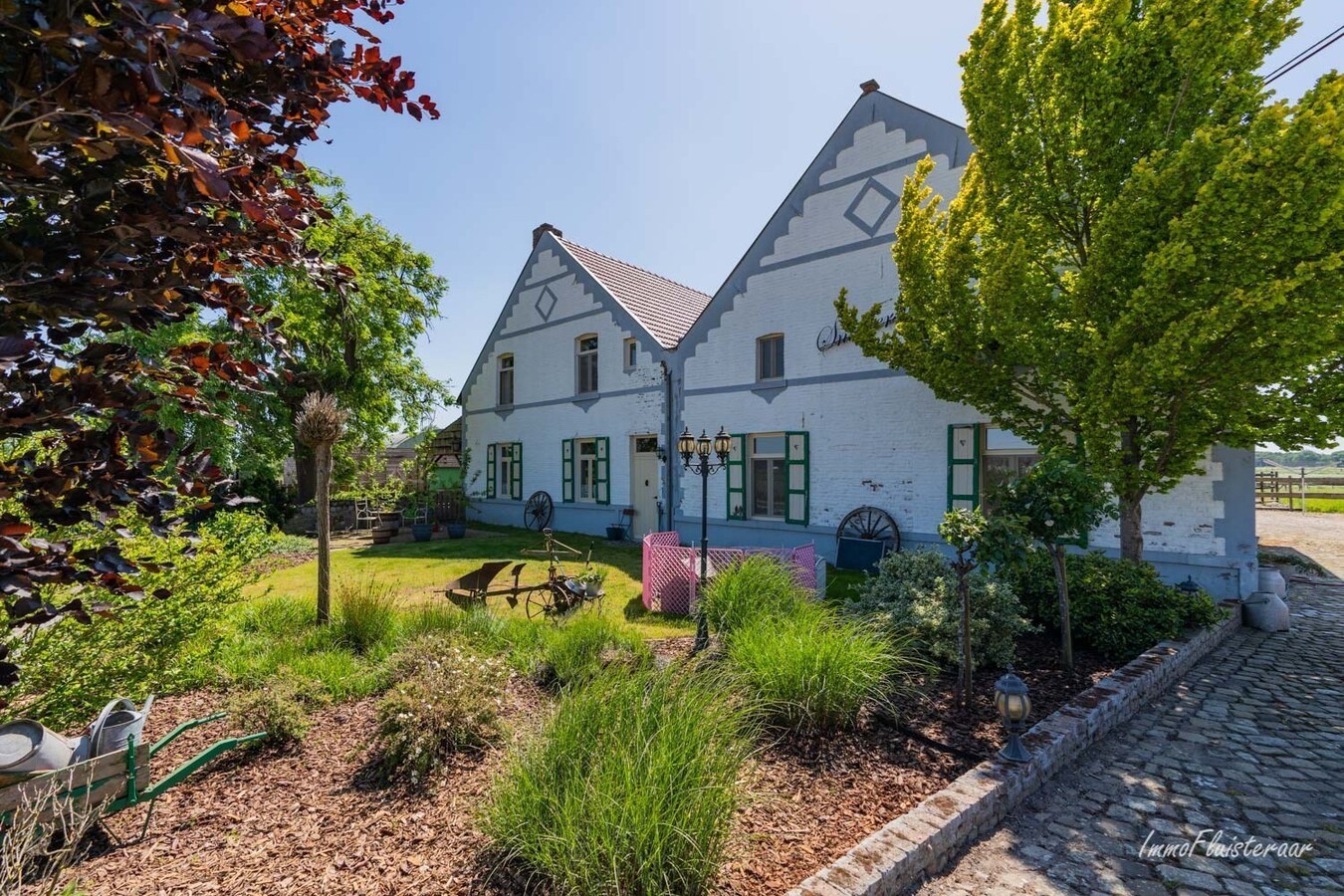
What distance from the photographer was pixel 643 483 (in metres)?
14.2

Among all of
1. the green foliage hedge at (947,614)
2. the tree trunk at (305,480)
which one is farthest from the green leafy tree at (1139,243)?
the tree trunk at (305,480)

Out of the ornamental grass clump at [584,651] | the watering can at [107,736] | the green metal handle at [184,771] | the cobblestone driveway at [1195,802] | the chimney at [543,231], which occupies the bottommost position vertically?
the cobblestone driveway at [1195,802]

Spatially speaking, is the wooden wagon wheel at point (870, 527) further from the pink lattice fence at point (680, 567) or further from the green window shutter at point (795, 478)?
the pink lattice fence at point (680, 567)

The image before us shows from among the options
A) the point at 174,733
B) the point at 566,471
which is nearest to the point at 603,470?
the point at 566,471

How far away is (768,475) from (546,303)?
8.70 m

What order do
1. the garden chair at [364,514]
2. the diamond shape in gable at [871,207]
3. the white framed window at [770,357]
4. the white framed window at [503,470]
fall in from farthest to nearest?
the white framed window at [503,470]
the garden chair at [364,514]
the white framed window at [770,357]
the diamond shape in gable at [871,207]

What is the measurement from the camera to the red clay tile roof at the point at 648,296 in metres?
14.6

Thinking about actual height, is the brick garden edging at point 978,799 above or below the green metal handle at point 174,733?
below

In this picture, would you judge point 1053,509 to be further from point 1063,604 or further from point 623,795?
point 623,795

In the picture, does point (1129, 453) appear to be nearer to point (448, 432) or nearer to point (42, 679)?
point (42, 679)

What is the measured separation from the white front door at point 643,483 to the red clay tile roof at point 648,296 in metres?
2.50

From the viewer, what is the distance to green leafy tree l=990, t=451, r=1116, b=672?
16.2ft

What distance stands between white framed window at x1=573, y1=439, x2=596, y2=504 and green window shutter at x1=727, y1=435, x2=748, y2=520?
4667 millimetres

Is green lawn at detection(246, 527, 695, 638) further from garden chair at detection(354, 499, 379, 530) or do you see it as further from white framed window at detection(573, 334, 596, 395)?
white framed window at detection(573, 334, 596, 395)
